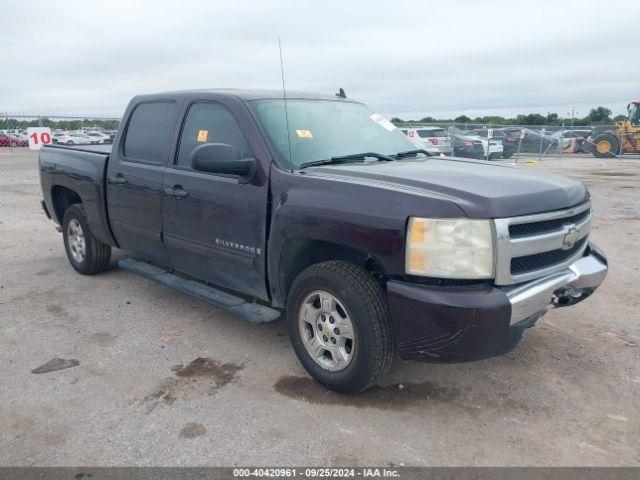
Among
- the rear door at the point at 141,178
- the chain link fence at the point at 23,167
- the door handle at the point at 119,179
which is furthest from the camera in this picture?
the chain link fence at the point at 23,167

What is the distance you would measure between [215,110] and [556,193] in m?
2.45

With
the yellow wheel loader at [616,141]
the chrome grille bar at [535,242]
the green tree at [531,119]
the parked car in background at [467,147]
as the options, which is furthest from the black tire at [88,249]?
the green tree at [531,119]

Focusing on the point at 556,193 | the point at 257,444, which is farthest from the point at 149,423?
the point at 556,193

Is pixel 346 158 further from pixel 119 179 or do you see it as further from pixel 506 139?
pixel 506 139

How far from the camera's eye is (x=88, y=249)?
5605mm

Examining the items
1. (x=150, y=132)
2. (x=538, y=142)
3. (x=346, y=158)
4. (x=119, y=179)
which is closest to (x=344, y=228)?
(x=346, y=158)

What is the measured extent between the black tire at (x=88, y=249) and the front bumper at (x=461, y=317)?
3.81m

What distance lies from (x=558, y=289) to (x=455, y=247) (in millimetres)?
788

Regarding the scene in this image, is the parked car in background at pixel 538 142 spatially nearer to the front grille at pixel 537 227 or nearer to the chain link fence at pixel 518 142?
the chain link fence at pixel 518 142

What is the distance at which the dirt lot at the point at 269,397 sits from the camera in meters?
2.78

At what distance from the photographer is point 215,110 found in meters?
4.05

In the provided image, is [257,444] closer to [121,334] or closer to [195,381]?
[195,381]

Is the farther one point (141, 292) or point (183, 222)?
point (141, 292)

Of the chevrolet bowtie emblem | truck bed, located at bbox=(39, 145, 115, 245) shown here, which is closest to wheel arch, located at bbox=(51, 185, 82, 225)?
truck bed, located at bbox=(39, 145, 115, 245)
